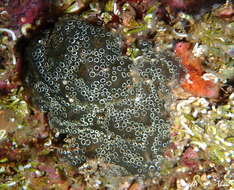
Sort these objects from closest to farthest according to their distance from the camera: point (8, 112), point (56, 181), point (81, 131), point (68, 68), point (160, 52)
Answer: point (68, 68), point (160, 52), point (81, 131), point (8, 112), point (56, 181)

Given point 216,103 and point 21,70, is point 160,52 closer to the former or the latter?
point 216,103

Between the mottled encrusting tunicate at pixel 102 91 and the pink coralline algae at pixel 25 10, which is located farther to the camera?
the pink coralline algae at pixel 25 10

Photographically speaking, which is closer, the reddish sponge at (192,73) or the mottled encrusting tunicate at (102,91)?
the mottled encrusting tunicate at (102,91)

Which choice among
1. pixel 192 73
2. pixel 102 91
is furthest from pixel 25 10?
pixel 192 73

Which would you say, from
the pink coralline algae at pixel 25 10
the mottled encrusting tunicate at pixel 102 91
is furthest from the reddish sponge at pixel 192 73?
the pink coralline algae at pixel 25 10

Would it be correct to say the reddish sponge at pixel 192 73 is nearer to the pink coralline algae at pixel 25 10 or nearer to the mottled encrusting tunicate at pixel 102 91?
the mottled encrusting tunicate at pixel 102 91

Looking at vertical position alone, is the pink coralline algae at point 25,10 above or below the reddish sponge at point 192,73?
above

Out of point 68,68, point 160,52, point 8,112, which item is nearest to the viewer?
point 68,68

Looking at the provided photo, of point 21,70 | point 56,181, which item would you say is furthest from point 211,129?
point 21,70

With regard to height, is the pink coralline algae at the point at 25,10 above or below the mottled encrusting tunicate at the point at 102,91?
above
